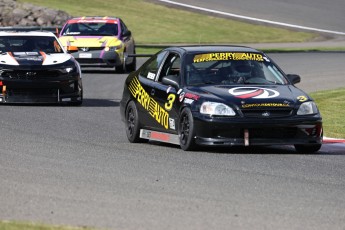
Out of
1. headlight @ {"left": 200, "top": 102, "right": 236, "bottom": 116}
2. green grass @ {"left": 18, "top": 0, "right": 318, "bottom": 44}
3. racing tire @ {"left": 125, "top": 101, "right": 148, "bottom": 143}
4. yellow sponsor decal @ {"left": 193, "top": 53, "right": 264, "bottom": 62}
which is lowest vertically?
green grass @ {"left": 18, "top": 0, "right": 318, "bottom": 44}

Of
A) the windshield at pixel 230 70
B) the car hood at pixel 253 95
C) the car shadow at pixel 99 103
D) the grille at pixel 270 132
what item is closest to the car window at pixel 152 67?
the windshield at pixel 230 70

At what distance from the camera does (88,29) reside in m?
30.3

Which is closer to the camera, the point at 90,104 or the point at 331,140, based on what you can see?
the point at 331,140

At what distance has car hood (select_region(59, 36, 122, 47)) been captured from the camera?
2916cm

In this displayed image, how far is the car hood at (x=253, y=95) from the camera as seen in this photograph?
13.4 metres

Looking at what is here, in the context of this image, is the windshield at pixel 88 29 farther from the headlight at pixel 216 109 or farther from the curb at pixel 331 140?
the headlight at pixel 216 109

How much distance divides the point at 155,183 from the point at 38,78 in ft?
33.0

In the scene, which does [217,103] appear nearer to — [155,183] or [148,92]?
[148,92]

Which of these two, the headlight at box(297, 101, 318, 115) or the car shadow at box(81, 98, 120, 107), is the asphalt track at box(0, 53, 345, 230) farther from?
the car shadow at box(81, 98, 120, 107)

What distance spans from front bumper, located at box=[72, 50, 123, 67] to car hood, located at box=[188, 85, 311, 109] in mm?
15168

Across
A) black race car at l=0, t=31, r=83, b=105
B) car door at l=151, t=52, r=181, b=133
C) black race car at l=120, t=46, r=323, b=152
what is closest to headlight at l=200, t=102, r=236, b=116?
black race car at l=120, t=46, r=323, b=152

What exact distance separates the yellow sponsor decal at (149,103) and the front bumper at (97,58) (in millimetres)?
13562

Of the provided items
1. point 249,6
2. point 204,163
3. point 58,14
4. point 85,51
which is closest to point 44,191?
point 204,163

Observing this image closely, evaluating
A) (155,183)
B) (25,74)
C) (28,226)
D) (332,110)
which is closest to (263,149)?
(155,183)
